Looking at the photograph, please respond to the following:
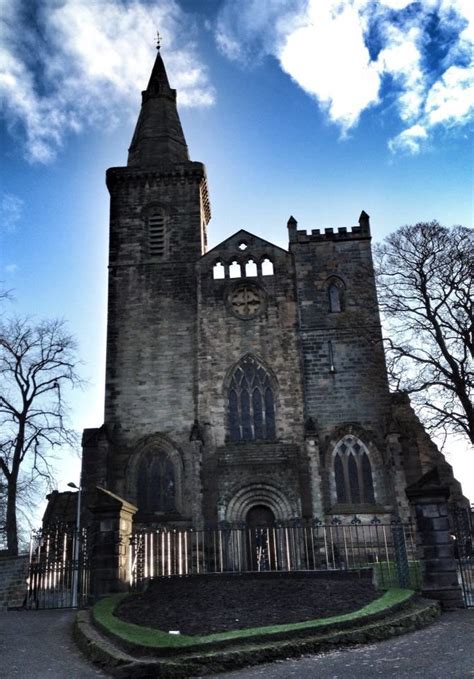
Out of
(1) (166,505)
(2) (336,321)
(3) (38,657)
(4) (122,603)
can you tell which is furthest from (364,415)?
(3) (38,657)

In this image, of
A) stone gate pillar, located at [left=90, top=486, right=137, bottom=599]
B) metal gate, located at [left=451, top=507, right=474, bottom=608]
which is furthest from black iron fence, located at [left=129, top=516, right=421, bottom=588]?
stone gate pillar, located at [left=90, top=486, right=137, bottom=599]

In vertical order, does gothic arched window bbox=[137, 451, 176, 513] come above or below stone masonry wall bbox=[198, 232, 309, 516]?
below

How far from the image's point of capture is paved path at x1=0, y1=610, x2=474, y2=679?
720cm

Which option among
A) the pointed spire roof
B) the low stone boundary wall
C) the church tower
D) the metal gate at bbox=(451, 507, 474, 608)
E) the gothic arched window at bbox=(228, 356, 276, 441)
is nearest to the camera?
the metal gate at bbox=(451, 507, 474, 608)

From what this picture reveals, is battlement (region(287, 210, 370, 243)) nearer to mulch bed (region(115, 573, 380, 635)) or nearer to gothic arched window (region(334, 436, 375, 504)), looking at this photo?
gothic arched window (region(334, 436, 375, 504))

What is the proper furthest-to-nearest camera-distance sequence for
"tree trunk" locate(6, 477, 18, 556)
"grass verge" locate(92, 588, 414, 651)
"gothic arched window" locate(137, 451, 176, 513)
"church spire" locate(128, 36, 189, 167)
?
"church spire" locate(128, 36, 189, 167)
"gothic arched window" locate(137, 451, 176, 513)
"tree trunk" locate(6, 477, 18, 556)
"grass verge" locate(92, 588, 414, 651)

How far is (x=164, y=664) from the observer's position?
741cm

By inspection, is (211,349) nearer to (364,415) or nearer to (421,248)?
(364,415)

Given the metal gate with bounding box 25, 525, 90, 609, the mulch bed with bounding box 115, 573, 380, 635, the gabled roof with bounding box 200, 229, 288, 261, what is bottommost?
the mulch bed with bounding box 115, 573, 380, 635

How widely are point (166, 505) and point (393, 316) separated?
462 inches

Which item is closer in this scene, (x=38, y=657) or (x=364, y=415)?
(x=38, y=657)

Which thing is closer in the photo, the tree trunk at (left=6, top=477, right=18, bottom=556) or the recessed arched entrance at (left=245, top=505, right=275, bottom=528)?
the tree trunk at (left=6, top=477, right=18, bottom=556)

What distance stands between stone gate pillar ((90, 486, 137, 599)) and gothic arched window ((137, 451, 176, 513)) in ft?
34.7

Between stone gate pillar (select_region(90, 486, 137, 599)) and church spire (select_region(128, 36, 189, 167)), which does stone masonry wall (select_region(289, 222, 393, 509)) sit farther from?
stone gate pillar (select_region(90, 486, 137, 599))
